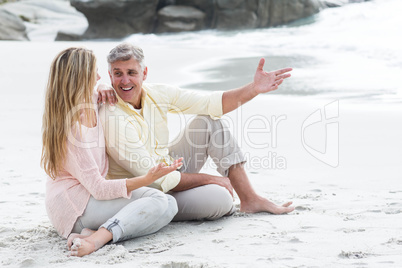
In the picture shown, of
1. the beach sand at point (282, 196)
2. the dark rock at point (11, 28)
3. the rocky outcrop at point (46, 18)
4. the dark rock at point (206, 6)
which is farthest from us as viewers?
the rocky outcrop at point (46, 18)

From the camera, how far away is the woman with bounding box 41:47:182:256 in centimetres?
262

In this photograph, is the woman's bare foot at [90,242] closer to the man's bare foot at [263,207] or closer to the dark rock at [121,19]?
the man's bare foot at [263,207]

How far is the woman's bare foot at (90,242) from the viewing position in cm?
253

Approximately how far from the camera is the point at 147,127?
3.04 metres

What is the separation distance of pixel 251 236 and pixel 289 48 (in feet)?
37.1

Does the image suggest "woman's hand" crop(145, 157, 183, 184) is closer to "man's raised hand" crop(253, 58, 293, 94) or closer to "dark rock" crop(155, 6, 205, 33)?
"man's raised hand" crop(253, 58, 293, 94)

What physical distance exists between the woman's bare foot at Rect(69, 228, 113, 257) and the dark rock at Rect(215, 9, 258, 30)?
18924mm

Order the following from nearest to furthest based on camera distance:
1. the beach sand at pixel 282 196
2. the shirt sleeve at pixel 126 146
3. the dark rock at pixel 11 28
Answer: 1. the beach sand at pixel 282 196
2. the shirt sleeve at pixel 126 146
3. the dark rock at pixel 11 28

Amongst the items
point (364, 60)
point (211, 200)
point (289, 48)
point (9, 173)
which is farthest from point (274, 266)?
point (289, 48)

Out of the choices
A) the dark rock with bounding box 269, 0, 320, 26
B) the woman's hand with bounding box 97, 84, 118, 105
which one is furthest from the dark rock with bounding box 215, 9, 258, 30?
the woman's hand with bounding box 97, 84, 118, 105

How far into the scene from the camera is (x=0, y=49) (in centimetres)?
1135

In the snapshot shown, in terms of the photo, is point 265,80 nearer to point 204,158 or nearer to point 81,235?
point 204,158

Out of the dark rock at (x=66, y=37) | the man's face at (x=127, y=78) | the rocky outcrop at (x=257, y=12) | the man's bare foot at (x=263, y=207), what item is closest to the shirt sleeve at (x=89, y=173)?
the man's face at (x=127, y=78)

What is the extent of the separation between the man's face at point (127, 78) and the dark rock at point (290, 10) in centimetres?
1869
